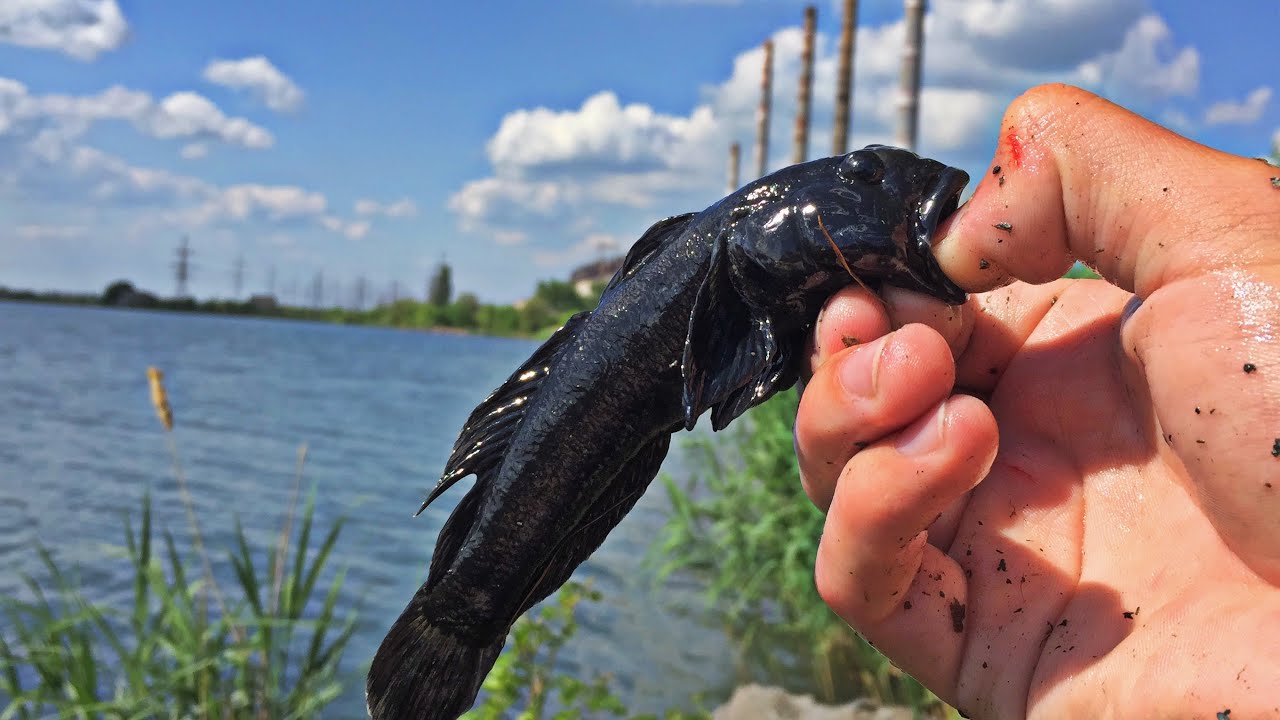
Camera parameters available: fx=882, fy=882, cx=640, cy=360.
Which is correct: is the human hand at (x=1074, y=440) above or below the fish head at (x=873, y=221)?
below

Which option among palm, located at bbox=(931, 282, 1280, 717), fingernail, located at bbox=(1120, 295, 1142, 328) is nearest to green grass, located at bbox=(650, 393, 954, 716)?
palm, located at bbox=(931, 282, 1280, 717)

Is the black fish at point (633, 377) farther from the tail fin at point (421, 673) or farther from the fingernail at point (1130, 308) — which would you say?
the fingernail at point (1130, 308)

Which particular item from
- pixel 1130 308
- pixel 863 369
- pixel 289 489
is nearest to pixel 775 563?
pixel 1130 308

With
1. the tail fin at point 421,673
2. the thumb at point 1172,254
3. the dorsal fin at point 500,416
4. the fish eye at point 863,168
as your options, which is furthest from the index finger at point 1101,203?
the tail fin at point 421,673

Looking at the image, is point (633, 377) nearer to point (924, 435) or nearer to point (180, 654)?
point (924, 435)

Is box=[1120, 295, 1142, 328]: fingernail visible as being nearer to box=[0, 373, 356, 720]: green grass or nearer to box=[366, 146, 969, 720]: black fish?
box=[366, 146, 969, 720]: black fish

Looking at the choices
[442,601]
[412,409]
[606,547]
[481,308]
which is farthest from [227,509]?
[481,308]

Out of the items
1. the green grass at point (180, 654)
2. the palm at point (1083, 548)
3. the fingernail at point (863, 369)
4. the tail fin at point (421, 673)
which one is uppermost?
the fingernail at point (863, 369)
